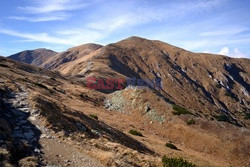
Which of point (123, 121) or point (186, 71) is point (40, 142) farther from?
point (186, 71)

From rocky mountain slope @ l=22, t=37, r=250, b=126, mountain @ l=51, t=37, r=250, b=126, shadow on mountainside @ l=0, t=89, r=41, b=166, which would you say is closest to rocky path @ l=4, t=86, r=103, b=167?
shadow on mountainside @ l=0, t=89, r=41, b=166

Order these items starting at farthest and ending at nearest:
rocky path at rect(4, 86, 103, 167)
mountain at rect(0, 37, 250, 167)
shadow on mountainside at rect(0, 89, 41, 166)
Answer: mountain at rect(0, 37, 250, 167) → rocky path at rect(4, 86, 103, 167) → shadow on mountainside at rect(0, 89, 41, 166)

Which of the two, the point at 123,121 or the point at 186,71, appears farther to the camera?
the point at 186,71

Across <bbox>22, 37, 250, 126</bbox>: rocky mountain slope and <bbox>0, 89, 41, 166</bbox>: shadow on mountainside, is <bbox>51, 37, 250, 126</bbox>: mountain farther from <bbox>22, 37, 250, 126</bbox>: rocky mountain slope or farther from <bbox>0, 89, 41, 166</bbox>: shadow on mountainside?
<bbox>0, 89, 41, 166</bbox>: shadow on mountainside

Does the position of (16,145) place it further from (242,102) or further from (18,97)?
(242,102)

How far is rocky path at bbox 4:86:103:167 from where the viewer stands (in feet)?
41.2

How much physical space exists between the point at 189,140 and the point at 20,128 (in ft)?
87.5

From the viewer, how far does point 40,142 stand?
13898 mm

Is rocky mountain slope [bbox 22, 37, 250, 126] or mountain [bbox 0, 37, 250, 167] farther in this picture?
rocky mountain slope [bbox 22, 37, 250, 126]

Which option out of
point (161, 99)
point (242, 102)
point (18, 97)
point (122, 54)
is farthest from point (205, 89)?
point (18, 97)

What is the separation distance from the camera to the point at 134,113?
145 feet

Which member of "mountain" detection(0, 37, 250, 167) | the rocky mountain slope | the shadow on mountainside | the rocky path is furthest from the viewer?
the rocky mountain slope

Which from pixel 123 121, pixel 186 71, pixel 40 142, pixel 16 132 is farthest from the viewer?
pixel 186 71

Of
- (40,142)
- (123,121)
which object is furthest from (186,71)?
(40,142)
